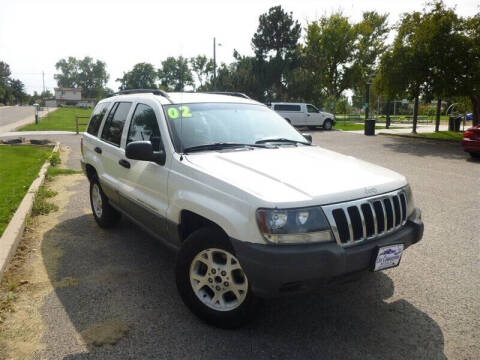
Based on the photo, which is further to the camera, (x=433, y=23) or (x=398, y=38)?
(x=398, y=38)

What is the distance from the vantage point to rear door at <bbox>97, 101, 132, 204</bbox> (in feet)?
15.6

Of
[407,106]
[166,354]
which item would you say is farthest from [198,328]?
[407,106]

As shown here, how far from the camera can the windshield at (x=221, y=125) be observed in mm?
3844

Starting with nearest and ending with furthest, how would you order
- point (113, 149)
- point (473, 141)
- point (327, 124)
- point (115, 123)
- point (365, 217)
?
point (365, 217)
point (113, 149)
point (115, 123)
point (473, 141)
point (327, 124)

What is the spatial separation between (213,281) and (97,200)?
127 inches

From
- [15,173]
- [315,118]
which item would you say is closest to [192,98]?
[15,173]

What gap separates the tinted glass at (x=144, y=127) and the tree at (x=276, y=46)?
128ft

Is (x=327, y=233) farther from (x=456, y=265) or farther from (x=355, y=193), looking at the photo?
(x=456, y=265)

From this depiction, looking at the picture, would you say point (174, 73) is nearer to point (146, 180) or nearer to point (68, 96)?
point (68, 96)

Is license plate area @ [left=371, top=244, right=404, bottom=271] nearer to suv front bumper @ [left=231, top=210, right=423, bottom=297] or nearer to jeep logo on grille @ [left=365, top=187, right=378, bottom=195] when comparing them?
suv front bumper @ [left=231, top=210, right=423, bottom=297]

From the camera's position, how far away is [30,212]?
619 cm

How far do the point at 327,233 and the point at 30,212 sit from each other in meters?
5.02

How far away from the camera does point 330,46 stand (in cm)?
4512

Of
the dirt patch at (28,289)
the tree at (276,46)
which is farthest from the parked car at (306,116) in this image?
the dirt patch at (28,289)
